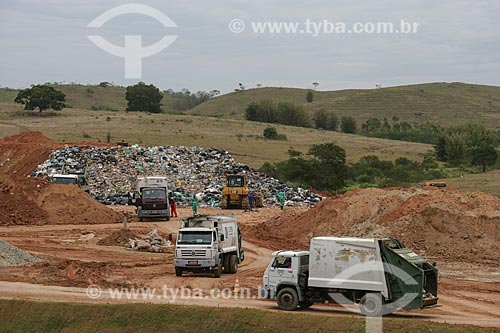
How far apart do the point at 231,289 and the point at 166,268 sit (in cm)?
561

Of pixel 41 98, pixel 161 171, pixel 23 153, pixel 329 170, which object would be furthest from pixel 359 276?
pixel 41 98

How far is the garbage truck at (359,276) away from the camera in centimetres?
2209

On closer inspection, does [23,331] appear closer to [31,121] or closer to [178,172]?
[178,172]

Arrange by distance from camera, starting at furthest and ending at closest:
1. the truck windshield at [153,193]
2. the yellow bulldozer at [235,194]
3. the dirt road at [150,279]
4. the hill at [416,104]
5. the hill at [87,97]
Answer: the hill at [87,97] < the hill at [416,104] < the yellow bulldozer at [235,194] < the truck windshield at [153,193] < the dirt road at [150,279]

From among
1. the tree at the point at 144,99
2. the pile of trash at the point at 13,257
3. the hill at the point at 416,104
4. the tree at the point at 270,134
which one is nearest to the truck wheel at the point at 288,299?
the pile of trash at the point at 13,257

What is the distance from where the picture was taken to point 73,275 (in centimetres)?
2983

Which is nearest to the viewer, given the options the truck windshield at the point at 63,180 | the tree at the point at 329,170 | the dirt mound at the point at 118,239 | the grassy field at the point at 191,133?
the dirt mound at the point at 118,239

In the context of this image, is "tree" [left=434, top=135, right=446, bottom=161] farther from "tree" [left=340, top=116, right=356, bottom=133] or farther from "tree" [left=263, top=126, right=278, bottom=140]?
"tree" [left=340, top=116, right=356, bottom=133]

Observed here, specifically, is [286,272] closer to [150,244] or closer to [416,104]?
[150,244]

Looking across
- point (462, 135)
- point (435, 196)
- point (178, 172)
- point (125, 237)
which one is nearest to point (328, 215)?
point (435, 196)

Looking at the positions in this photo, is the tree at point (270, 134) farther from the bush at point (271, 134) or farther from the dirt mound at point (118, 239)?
the dirt mound at point (118, 239)

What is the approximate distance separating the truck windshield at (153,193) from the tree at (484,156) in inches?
1746

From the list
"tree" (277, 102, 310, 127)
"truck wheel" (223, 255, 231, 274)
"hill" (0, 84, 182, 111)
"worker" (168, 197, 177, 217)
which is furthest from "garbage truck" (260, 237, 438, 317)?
"hill" (0, 84, 182, 111)

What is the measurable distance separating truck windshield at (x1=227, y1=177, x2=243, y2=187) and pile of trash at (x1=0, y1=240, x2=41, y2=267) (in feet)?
81.5
